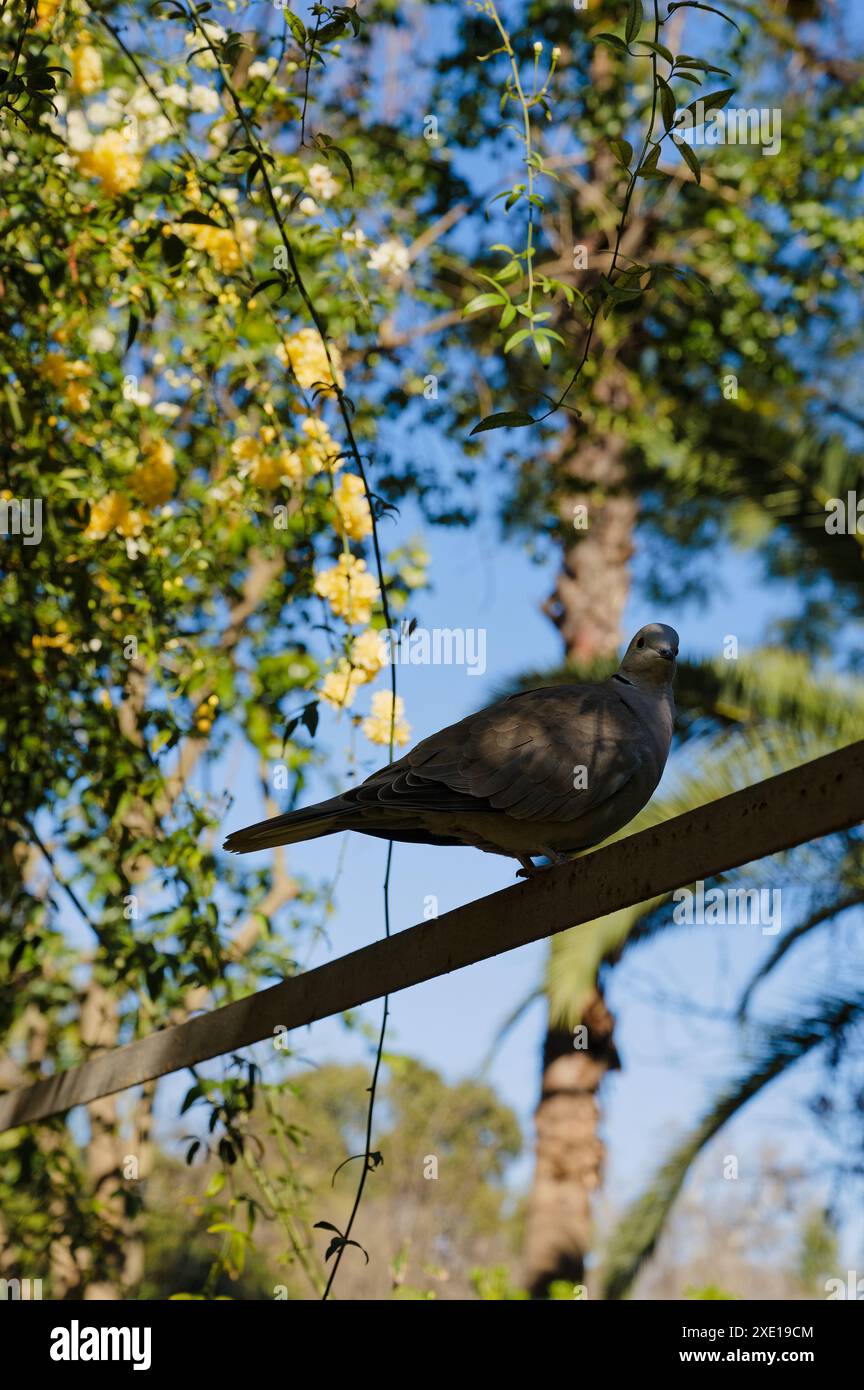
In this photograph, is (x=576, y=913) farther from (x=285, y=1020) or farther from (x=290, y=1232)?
(x=290, y=1232)

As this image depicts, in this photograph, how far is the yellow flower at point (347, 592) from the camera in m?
3.05

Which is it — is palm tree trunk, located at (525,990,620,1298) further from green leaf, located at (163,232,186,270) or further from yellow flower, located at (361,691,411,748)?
green leaf, located at (163,232,186,270)

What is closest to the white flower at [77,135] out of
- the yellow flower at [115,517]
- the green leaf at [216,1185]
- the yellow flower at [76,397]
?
the yellow flower at [76,397]

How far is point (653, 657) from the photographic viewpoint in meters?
2.54

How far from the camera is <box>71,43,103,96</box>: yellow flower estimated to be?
3.31 meters

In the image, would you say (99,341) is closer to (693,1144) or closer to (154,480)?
(154,480)

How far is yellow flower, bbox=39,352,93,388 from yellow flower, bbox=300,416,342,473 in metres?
0.57

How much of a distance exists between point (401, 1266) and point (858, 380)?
25.1 ft

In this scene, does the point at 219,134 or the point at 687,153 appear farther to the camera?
the point at 219,134

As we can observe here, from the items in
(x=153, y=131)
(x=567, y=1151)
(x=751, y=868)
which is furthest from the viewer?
(x=567, y=1151)

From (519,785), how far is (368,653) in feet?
2.97

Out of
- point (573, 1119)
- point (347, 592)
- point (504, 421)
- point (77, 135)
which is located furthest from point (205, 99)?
point (573, 1119)

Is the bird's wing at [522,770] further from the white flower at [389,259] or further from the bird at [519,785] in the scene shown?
the white flower at [389,259]

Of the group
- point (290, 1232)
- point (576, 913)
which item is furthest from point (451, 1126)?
point (576, 913)
